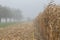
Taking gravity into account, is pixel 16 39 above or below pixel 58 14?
below

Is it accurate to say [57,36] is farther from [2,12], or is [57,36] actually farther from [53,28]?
[2,12]

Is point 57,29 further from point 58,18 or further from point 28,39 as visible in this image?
point 28,39

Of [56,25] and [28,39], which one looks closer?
[56,25]

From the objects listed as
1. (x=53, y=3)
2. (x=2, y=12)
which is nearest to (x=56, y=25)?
(x=53, y=3)

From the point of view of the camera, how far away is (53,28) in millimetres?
8523

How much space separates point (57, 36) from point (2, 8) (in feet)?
252

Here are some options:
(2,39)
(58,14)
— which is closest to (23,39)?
(2,39)

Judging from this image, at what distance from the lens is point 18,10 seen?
127312mm

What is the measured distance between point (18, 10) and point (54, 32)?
119 meters

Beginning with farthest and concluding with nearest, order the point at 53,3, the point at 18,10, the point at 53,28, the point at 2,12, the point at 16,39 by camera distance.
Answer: the point at 18,10
the point at 2,12
the point at 16,39
the point at 53,3
the point at 53,28

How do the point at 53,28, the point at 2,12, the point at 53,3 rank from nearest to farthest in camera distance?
the point at 53,28 < the point at 53,3 < the point at 2,12

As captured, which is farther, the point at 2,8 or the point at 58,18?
the point at 2,8

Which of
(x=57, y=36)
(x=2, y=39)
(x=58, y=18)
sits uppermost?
(x=58, y=18)

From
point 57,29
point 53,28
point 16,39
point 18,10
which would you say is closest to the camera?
point 57,29
